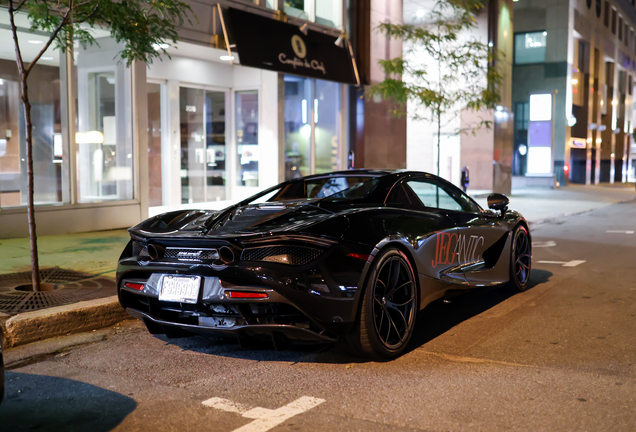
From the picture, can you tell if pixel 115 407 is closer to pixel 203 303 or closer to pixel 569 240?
pixel 203 303

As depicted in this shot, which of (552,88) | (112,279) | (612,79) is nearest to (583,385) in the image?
(112,279)

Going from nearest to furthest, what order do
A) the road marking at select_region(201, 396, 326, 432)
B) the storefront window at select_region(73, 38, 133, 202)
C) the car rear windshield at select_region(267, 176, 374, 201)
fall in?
the road marking at select_region(201, 396, 326, 432), the car rear windshield at select_region(267, 176, 374, 201), the storefront window at select_region(73, 38, 133, 202)

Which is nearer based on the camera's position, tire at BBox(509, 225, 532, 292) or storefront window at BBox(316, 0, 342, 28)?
tire at BBox(509, 225, 532, 292)

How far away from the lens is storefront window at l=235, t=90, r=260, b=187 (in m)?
17.1

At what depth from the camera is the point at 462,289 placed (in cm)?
552

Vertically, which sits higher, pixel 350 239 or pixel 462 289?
pixel 350 239

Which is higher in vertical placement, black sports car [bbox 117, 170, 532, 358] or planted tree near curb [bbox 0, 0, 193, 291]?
planted tree near curb [bbox 0, 0, 193, 291]

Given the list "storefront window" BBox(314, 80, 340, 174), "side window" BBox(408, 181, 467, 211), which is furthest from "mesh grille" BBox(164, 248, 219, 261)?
"storefront window" BBox(314, 80, 340, 174)

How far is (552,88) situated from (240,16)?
3156 centimetres

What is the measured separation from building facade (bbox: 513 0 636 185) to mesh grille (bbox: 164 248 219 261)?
36.3 metres

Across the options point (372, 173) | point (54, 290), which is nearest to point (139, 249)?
point (372, 173)

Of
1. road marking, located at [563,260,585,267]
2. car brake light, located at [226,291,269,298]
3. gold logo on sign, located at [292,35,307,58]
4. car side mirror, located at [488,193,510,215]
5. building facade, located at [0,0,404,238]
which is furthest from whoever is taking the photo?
gold logo on sign, located at [292,35,307,58]

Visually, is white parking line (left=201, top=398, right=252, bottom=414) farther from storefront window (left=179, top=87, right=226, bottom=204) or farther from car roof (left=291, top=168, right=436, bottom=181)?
storefront window (left=179, top=87, right=226, bottom=204)

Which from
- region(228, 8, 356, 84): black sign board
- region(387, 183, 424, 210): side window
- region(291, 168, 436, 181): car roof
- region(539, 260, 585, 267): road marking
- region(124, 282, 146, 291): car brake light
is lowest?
region(539, 260, 585, 267): road marking
